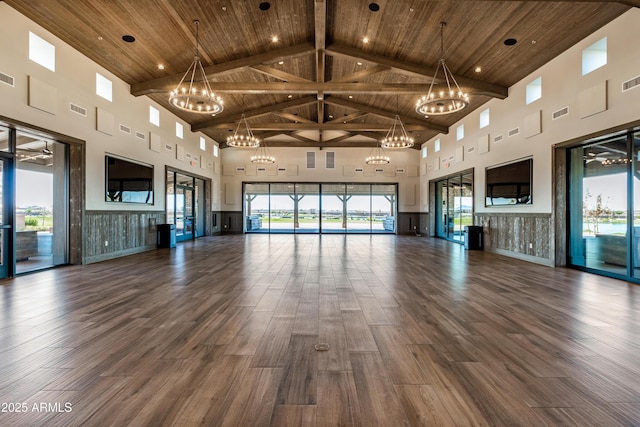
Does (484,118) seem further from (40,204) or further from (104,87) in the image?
(40,204)

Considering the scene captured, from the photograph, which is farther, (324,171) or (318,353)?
(324,171)

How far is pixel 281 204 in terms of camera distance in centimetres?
1648

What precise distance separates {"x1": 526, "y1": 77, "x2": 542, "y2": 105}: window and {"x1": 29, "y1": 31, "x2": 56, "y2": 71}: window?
10613 millimetres

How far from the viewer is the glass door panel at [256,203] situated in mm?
16422

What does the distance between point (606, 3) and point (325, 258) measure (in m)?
7.09

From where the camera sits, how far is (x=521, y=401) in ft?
6.40

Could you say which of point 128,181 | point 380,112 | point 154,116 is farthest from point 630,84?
point 154,116

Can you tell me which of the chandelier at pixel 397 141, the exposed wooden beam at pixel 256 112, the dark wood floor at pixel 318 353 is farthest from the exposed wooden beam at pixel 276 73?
the dark wood floor at pixel 318 353

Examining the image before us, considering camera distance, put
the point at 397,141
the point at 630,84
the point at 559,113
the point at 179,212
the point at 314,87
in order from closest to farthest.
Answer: the point at 630,84 → the point at 559,113 → the point at 314,87 → the point at 397,141 → the point at 179,212

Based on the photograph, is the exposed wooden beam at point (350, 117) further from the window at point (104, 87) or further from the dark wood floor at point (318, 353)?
the dark wood floor at point (318, 353)

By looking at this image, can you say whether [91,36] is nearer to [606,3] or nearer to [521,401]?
[521,401]

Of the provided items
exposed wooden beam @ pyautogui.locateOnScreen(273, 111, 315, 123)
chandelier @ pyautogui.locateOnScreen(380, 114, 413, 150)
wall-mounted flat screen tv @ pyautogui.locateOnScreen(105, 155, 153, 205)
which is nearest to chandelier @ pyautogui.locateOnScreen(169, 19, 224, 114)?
wall-mounted flat screen tv @ pyautogui.locateOnScreen(105, 155, 153, 205)

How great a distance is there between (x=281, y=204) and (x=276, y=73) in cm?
857

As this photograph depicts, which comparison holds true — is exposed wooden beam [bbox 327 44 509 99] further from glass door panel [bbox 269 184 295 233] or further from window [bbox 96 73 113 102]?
glass door panel [bbox 269 184 295 233]
